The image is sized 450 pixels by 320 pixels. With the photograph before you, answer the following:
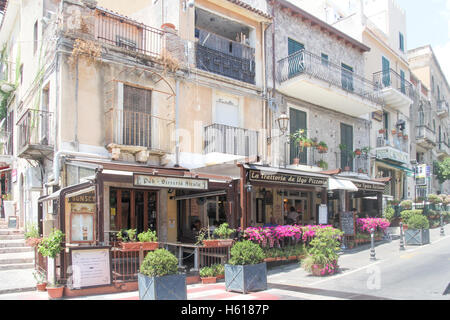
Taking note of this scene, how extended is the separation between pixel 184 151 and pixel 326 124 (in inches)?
335

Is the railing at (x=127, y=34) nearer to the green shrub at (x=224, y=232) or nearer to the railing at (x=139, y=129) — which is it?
the railing at (x=139, y=129)

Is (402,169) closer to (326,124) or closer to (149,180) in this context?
(326,124)

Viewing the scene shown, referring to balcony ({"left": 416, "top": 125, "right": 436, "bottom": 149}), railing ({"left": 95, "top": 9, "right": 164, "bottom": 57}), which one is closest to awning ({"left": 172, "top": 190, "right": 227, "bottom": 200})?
railing ({"left": 95, "top": 9, "right": 164, "bottom": 57})

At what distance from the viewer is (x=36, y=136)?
13.3m

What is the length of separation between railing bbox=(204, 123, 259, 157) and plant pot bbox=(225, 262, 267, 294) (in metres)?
6.37

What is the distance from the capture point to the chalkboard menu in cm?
1588

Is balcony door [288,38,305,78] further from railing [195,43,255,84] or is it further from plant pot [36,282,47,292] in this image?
plant pot [36,282,47,292]

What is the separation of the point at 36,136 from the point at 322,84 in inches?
446

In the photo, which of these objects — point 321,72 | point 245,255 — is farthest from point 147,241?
point 321,72

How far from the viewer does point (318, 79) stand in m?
17.5

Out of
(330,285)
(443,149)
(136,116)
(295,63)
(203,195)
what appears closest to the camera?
(330,285)

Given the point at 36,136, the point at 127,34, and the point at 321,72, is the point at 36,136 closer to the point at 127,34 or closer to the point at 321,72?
the point at 127,34

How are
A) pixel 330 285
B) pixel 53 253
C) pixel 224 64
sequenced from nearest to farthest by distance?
pixel 53 253 → pixel 330 285 → pixel 224 64

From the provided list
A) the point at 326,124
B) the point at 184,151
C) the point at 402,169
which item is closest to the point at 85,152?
the point at 184,151
